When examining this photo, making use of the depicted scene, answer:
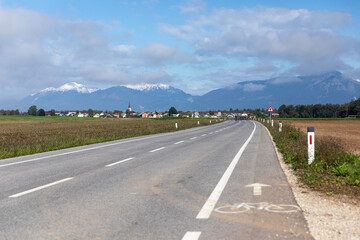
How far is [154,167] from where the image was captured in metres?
9.45

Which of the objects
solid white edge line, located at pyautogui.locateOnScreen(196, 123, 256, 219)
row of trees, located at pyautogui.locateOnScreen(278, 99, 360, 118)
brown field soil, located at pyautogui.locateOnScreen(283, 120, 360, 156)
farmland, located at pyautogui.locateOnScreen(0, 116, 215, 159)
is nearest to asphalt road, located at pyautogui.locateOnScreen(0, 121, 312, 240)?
solid white edge line, located at pyautogui.locateOnScreen(196, 123, 256, 219)

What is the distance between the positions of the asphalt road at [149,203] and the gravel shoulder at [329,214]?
164 mm

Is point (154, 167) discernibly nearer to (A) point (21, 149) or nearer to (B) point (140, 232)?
(B) point (140, 232)

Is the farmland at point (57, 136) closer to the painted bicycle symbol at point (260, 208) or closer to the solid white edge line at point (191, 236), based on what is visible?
the painted bicycle symbol at point (260, 208)

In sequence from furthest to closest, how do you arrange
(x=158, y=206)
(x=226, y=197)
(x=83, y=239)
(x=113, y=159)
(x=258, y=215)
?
(x=113, y=159) < (x=226, y=197) < (x=158, y=206) < (x=258, y=215) < (x=83, y=239)

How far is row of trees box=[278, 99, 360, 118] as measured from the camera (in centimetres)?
13512

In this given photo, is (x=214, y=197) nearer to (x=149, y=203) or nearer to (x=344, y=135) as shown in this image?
(x=149, y=203)

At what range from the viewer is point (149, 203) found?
5465 millimetres

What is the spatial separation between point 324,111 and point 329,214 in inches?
6442

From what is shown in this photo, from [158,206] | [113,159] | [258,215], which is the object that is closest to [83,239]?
[158,206]

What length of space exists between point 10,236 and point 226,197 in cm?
330

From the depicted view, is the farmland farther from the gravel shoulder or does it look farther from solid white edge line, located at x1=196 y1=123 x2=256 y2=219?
the gravel shoulder

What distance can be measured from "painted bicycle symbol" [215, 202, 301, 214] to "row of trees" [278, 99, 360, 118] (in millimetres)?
139692

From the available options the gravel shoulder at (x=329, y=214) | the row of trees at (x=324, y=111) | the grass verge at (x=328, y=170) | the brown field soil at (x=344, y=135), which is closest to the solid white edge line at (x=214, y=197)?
the gravel shoulder at (x=329, y=214)
